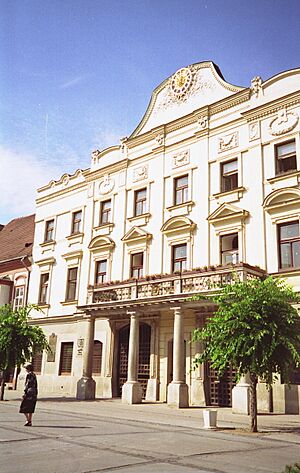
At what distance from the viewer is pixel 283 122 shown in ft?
70.5

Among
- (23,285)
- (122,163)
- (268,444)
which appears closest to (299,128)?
(122,163)

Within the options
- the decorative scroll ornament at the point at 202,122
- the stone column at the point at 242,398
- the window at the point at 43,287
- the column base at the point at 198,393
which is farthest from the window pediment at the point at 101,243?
the stone column at the point at 242,398

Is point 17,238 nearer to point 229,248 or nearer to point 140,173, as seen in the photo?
point 140,173

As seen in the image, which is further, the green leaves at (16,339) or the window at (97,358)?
the window at (97,358)

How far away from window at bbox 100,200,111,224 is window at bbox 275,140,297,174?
10764 mm

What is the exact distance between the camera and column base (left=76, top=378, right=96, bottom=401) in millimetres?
23453

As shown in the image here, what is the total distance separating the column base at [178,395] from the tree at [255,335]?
555cm

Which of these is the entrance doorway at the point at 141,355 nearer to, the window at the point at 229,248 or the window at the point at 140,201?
the window at the point at 229,248

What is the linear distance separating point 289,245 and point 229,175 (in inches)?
191

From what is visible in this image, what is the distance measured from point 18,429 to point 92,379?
12535mm

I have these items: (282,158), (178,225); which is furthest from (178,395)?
(282,158)

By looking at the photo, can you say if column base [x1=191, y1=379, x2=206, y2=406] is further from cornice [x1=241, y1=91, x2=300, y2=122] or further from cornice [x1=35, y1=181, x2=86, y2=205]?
cornice [x1=35, y1=181, x2=86, y2=205]

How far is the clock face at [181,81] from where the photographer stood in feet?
85.8

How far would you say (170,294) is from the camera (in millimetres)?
20688
